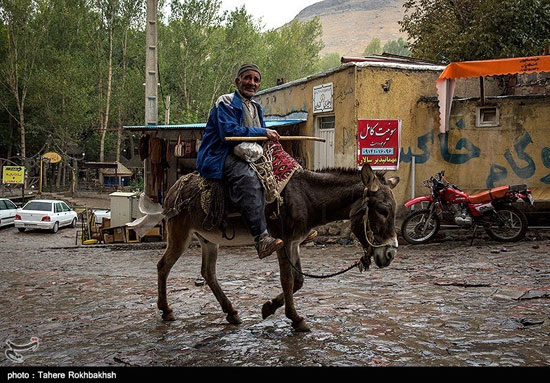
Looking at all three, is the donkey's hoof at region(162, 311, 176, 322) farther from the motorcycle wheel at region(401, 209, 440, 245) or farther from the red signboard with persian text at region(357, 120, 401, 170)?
the red signboard with persian text at region(357, 120, 401, 170)

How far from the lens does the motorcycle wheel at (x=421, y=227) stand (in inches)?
460

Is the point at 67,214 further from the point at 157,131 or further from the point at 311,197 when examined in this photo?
the point at 311,197

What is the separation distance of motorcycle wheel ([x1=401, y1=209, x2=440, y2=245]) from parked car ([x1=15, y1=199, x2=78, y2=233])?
18.8 m

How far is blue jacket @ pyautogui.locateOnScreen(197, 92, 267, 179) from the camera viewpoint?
5133 millimetres

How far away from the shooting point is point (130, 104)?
4312cm

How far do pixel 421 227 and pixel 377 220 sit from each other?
23.7ft

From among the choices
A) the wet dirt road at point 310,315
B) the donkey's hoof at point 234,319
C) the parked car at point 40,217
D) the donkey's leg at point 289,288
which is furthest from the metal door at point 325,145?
the parked car at point 40,217

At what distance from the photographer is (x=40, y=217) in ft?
80.5

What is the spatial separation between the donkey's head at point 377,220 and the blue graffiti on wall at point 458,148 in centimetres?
810

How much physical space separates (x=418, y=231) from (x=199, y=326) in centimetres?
749

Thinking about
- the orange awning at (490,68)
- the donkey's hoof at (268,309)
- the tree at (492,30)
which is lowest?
the donkey's hoof at (268,309)

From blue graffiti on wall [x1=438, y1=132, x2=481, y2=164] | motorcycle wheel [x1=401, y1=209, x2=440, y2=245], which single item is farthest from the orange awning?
motorcycle wheel [x1=401, y1=209, x2=440, y2=245]

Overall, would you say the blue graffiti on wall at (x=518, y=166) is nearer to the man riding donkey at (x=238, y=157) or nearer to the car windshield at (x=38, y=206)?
the man riding donkey at (x=238, y=157)

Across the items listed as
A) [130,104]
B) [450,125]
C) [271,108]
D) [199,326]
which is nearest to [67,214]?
[271,108]
